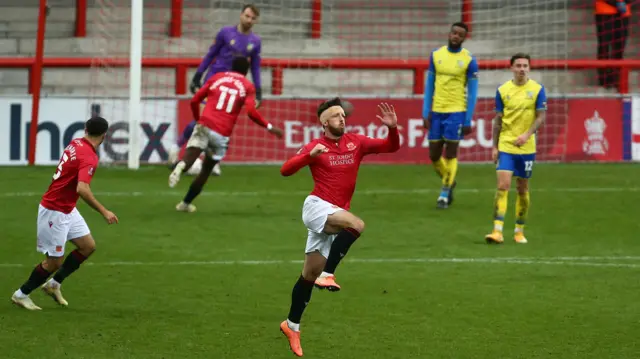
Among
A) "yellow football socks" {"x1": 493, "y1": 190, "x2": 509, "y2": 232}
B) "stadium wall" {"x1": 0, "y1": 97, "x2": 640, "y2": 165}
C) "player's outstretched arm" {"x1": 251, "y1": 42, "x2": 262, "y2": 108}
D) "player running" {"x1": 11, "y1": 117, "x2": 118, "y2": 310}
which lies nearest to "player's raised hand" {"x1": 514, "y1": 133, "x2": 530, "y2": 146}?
"yellow football socks" {"x1": 493, "y1": 190, "x2": 509, "y2": 232}

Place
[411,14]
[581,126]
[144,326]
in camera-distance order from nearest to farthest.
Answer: [144,326] → [581,126] → [411,14]

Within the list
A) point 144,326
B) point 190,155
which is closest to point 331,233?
point 144,326

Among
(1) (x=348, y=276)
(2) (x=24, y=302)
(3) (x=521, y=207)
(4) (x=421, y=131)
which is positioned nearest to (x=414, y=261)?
(1) (x=348, y=276)

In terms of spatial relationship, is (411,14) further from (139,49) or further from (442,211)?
(442,211)

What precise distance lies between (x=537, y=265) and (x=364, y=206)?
4063mm

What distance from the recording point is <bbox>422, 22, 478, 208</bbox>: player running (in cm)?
1512

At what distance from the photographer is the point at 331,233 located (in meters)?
8.46

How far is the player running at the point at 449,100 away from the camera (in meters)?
15.1

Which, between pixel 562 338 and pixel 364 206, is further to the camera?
pixel 364 206

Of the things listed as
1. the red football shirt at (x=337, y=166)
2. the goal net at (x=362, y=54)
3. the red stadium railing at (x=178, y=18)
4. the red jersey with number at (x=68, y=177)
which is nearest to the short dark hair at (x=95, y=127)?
the red jersey with number at (x=68, y=177)

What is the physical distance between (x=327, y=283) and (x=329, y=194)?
0.68 m

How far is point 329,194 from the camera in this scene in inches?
338

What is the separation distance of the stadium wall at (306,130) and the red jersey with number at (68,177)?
9563 millimetres

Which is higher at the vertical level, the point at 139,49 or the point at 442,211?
the point at 139,49
